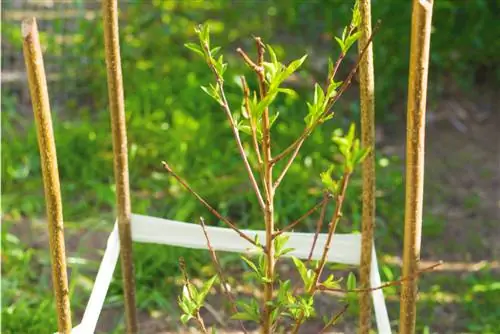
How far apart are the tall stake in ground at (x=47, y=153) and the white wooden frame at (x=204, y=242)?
0.15 metres

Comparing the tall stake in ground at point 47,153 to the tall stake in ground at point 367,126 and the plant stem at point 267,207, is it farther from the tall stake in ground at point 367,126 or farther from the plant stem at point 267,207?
the tall stake in ground at point 367,126

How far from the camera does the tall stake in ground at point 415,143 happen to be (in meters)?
1.41

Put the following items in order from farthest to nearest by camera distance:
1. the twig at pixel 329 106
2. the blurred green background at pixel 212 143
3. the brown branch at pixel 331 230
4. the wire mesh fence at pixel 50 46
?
the wire mesh fence at pixel 50 46 → the blurred green background at pixel 212 143 → the twig at pixel 329 106 → the brown branch at pixel 331 230

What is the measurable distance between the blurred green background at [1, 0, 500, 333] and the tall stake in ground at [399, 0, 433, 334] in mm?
977

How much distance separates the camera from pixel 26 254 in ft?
8.75

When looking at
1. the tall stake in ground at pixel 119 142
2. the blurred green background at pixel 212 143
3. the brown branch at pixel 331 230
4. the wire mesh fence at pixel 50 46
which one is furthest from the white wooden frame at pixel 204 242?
the wire mesh fence at pixel 50 46

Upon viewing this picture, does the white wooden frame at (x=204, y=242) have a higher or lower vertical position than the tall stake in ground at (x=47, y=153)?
lower

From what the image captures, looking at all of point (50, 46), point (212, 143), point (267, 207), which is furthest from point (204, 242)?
point (50, 46)

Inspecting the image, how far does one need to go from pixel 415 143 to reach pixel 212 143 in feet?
5.76

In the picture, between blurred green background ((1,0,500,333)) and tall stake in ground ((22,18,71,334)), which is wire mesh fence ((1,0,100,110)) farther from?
tall stake in ground ((22,18,71,334))

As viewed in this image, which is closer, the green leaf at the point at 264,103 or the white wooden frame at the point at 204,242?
the green leaf at the point at 264,103

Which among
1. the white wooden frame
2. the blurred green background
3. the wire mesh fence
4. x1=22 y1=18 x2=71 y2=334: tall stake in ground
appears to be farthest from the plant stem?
the wire mesh fence

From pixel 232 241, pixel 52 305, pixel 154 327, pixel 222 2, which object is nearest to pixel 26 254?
pixel 52 305

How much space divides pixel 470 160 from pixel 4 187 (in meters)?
1.61
